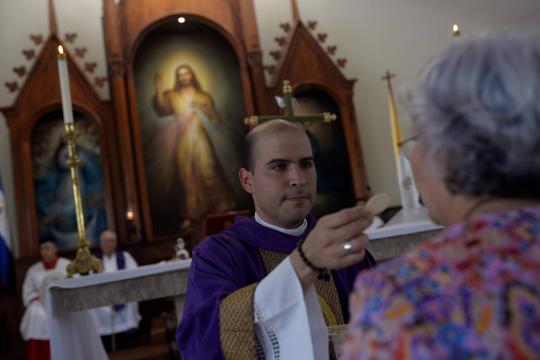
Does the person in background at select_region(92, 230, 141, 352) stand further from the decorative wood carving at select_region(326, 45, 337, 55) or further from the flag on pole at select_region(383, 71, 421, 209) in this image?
the decorative wood carving at select_region(326, 45, 337, 55)

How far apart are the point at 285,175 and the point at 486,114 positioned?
143 cm

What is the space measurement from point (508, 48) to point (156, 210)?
7647 millimetres

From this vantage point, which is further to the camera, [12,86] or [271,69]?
[271,69]

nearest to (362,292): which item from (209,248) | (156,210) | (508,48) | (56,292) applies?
(508,48)

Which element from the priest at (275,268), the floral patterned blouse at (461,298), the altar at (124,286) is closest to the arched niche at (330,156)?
the altar at (124,286)

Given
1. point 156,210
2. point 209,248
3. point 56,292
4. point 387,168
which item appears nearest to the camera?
point 209,248

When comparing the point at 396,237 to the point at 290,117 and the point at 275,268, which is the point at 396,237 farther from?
the point at 275,268

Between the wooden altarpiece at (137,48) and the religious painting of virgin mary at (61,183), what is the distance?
39 cm

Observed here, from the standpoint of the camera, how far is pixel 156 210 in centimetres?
838

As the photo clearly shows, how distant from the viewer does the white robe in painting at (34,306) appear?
696 centimetres

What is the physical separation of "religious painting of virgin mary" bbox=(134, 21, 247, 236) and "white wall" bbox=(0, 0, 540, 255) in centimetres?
68

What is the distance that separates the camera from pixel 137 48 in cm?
851

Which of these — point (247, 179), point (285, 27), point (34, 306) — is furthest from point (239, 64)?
point (247, 179)

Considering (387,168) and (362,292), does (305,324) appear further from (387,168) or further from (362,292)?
(387,168)
